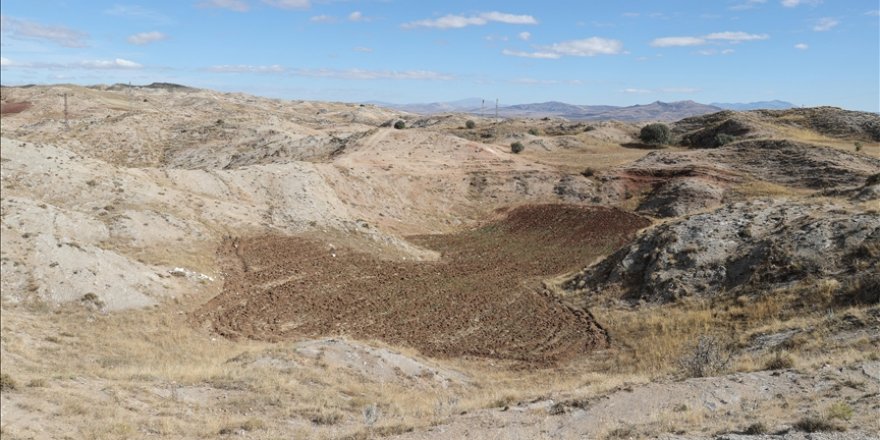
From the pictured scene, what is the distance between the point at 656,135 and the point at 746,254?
59880 mm

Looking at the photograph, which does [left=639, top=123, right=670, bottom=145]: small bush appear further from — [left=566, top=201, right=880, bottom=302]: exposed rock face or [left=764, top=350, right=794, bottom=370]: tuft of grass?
[left=764, top=350, right=794, bottom=370]: tuft of grass

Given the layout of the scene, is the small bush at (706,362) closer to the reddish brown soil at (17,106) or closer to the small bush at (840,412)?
the small bush at (840,412)

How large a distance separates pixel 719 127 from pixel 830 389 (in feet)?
243

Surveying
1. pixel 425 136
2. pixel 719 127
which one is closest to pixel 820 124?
pixel 719 127

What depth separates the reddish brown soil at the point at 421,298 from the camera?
23266mm

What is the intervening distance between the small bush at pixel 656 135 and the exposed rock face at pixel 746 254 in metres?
53.6

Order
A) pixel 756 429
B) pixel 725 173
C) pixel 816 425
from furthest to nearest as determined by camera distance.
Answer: pixel 725 173 < pixel 756 429 < pixel 816 425

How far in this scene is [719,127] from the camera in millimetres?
78562

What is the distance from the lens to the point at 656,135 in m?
81.0

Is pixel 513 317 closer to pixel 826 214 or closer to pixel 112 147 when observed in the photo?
pixel 826 214

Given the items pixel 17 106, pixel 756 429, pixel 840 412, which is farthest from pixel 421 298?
pixel 17 106

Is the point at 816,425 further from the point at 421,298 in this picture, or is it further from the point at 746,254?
the point at 421,298

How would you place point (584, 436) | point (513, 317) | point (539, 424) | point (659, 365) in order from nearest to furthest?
point (584, 436) → point (539, 424) → point (659, 365) → point (513, 317)

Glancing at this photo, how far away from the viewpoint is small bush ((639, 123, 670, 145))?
80.6 m
